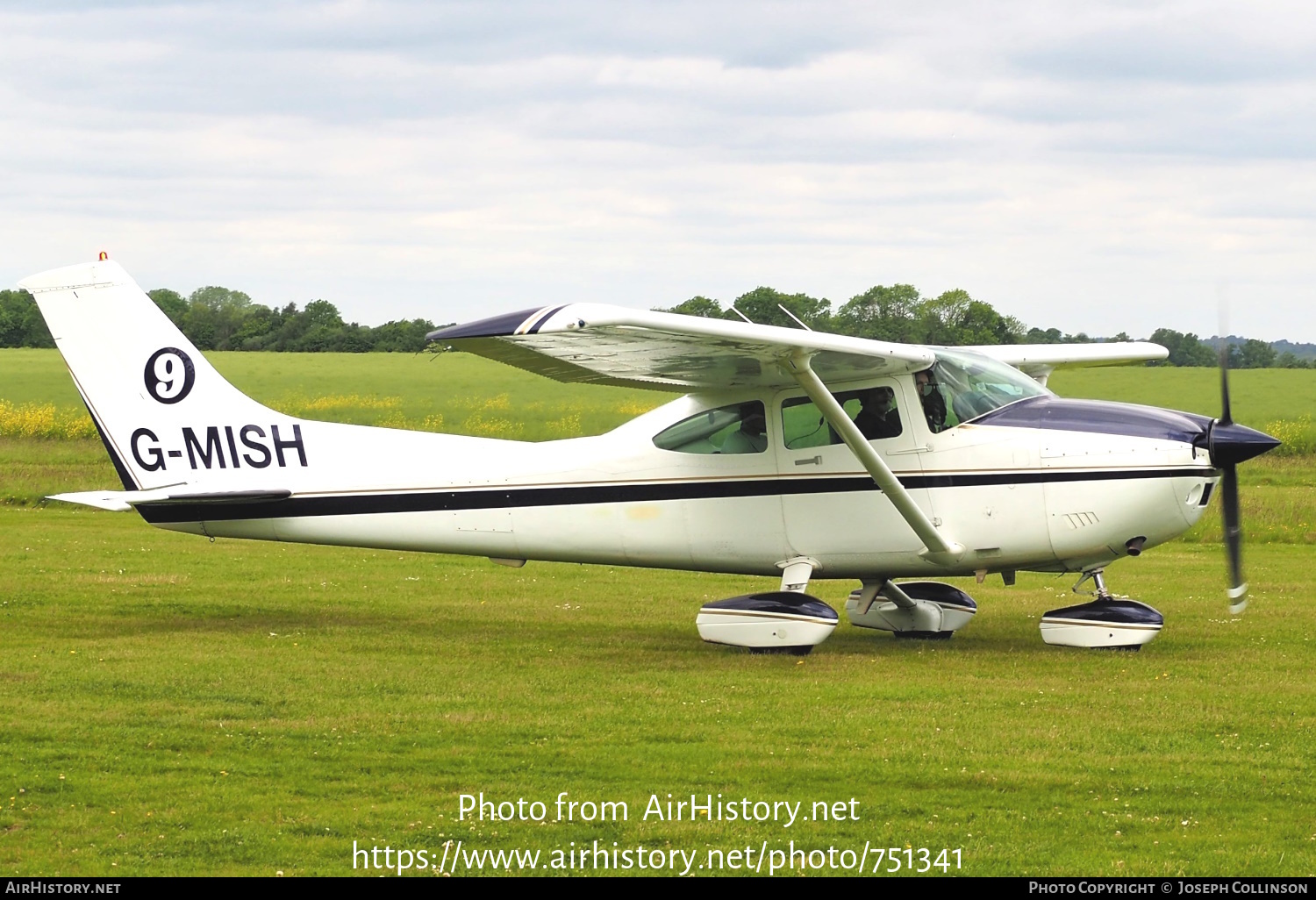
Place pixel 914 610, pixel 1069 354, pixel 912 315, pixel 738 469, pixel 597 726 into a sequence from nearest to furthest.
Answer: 1. pixel 597 726
2. pixel 738 469
3. pixel 914 610
4. pixel 1069 354
5. pixel 912 315

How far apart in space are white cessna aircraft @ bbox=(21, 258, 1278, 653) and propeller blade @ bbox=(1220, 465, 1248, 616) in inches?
1.1

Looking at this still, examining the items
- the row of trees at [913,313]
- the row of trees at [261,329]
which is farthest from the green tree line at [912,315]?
the row of trees at [261,329]

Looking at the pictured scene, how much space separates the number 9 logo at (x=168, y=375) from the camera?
13.5 metres

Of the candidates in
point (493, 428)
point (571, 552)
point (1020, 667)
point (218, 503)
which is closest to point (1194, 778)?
point (1020, 667)

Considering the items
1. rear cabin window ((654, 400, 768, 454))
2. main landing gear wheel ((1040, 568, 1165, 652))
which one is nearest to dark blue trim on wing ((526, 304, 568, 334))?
rear cabin window ((654, 400, 768, 454))

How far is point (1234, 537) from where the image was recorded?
37.4 ft

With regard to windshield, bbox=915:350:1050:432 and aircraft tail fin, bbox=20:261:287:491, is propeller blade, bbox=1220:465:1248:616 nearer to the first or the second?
windshield, bbox=915:350:1050:432

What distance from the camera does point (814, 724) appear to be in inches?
353

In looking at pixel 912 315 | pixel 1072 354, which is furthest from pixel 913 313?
pixel 1072 354

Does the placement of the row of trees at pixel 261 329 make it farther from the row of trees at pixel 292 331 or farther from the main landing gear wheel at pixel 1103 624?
the main landing gear wheel at pixel 1103 624

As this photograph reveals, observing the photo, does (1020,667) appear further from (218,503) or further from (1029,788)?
(218,503)

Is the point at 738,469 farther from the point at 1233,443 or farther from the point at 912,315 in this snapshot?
the point at 912,315

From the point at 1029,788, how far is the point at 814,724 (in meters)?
1.78

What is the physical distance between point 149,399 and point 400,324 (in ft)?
197
